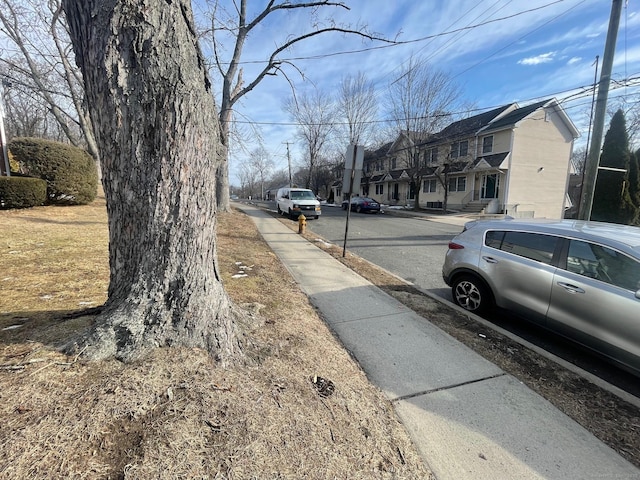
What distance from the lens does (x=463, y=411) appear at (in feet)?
8.06

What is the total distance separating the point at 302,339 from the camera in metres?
3.20

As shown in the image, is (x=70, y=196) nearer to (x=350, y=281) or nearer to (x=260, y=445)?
(x=350, y=281)

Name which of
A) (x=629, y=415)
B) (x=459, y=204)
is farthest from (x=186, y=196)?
(x=459, y=204)

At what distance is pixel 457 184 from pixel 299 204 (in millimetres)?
18174

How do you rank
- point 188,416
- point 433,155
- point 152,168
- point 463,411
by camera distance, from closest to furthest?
point 188,416 < point 152,168 < point 463,411 < point 433,155

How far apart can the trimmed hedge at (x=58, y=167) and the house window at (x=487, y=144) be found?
27.6 m

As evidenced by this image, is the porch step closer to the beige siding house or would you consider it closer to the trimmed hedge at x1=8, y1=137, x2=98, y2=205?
the beige siding house

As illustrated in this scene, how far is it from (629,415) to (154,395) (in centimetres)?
361

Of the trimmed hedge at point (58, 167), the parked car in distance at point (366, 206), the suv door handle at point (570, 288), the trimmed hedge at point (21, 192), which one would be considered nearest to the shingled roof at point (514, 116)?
the parked car in distance at point (366, 206)

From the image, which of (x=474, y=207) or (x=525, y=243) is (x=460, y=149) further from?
(x=525, y=243)

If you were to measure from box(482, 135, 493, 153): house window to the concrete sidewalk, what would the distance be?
26.6 meters

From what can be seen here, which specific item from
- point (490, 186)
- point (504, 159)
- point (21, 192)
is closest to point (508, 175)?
point (504, 159)

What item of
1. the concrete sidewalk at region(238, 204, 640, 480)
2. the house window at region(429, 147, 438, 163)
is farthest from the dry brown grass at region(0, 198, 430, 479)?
the house window at region(429, 147, 438, 163)

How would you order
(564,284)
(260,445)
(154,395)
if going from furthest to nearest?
(564,284)
(154,395)
(260,445)
